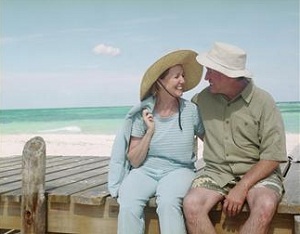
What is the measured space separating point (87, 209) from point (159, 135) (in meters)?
0.80

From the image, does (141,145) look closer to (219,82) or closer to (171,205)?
(171,205)

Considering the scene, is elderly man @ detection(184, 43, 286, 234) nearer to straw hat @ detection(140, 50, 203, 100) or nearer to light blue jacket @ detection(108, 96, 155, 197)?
straw hat @ detection(140, 50, 203, 100)

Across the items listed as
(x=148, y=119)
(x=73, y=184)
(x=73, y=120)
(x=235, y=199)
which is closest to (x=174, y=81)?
(x=148, y=119)

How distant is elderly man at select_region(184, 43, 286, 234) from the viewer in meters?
3.49

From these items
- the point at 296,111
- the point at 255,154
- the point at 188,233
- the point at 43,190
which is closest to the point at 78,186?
the point at 43,190

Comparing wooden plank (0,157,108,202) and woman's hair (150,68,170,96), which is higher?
woman's hair (150,68,170,96)

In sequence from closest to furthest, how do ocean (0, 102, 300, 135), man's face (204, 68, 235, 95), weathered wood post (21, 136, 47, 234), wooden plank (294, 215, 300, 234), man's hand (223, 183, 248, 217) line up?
wooden plank (294, 215, 300, 234) < man's hand (223, 183, 248, 217) < man's face (204, 68, 235, 95) < weathered wood post (21, 136, 47, 234) < ocean (0, 102, 300, 135)

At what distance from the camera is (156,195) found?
145 inches

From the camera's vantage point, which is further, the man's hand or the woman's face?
the woman's face

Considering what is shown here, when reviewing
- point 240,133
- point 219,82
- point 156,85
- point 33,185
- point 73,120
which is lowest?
point 73,120

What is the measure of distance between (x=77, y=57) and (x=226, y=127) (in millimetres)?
38486

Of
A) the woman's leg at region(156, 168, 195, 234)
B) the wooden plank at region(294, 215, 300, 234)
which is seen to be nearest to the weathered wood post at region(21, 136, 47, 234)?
the woman's leg at region(156, 168, 195, 234)

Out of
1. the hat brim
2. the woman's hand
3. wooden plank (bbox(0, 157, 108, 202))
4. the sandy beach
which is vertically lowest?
the sandy beach

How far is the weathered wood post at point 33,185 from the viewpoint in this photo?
4059mm
